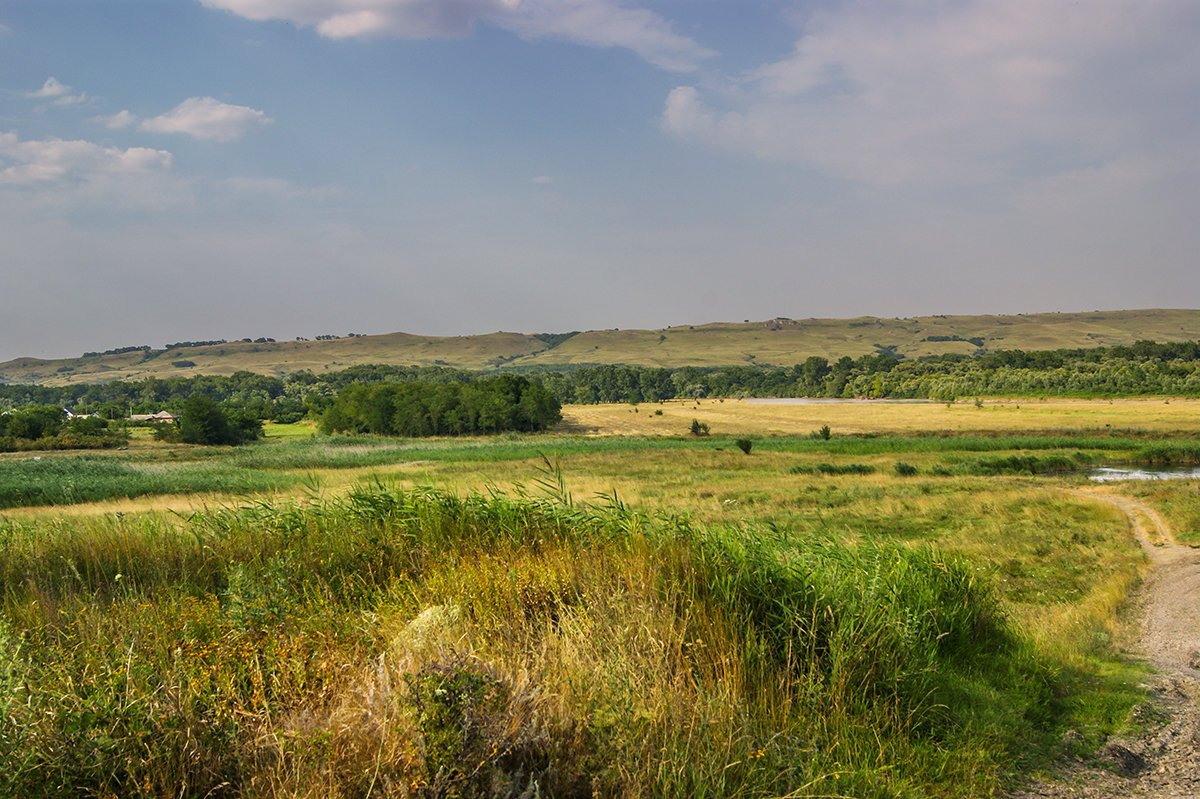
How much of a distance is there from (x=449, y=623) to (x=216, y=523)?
4927 millimetres

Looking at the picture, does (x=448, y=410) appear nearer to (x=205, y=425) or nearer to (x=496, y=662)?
(x=205, y=425)

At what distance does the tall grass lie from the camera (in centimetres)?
352

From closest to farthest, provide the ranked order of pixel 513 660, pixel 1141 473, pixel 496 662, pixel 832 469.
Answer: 1. pixel 496 662
2. pixel 513 660
3. pixel 1141 473
4. pixel 832 469

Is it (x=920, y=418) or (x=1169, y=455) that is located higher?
(x=1169, y=455)

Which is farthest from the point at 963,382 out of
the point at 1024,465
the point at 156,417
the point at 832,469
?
the point at 156,417

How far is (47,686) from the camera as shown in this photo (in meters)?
3.97

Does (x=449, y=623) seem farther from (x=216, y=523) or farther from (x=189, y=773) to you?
(x=216, y=523)

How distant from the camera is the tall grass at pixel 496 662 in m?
3.52

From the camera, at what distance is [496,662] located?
4473 mm

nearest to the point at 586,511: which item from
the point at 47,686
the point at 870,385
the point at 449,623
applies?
the point at 449,623

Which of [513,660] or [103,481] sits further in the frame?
[103,481]

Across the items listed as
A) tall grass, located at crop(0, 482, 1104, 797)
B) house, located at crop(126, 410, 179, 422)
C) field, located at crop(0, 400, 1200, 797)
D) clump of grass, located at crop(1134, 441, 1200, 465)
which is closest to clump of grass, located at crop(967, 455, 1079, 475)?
clump of grass, located at crop(1134, 441, 1200, 465)

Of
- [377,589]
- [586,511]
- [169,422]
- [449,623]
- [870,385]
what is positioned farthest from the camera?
[870,385]

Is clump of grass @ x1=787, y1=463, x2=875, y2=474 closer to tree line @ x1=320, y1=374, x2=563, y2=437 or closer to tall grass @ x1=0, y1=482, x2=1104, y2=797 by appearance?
tall grass @ x1=0, y1=482, x2=1104, y2=797
